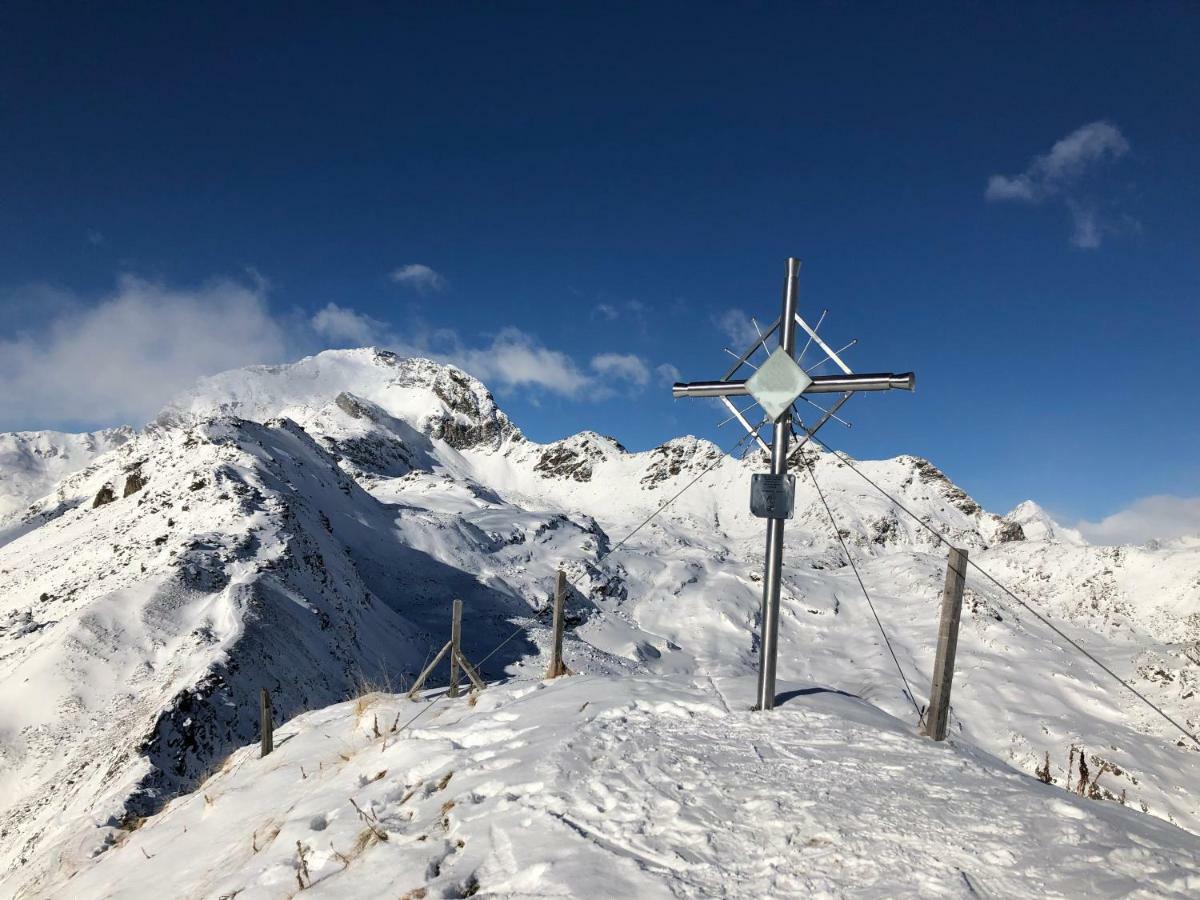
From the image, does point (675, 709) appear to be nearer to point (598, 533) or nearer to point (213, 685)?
point (213, 685)

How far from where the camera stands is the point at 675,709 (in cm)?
604

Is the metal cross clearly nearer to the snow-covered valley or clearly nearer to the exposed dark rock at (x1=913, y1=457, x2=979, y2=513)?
the snow-covered valley

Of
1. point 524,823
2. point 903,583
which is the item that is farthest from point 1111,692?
point 524,823

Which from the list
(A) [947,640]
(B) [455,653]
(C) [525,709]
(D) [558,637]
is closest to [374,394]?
(B) [455,653]

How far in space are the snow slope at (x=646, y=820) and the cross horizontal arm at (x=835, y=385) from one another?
10.3 feet

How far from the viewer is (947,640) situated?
6.44 m

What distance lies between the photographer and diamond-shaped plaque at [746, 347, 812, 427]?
20.9ft

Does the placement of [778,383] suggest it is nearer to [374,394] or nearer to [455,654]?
[455,654]

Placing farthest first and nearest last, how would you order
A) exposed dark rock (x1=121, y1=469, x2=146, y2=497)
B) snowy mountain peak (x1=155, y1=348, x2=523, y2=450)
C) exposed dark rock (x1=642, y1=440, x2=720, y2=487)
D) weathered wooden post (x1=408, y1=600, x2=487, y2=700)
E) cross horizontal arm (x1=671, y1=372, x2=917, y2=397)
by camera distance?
snowy mountain peak (x1=155, y1=348, x2=523, y2=450), exposed dark rock (x1=642, y1=440, x2=720, y2=487), exposed dark rock (x1=121, y1=469, x2=146, y2=497), weathered wooden post (x1=408, y1=600, x2=487, y2=700), cross horizontal arm (x1=671, y1=372, x2=917, y2=397)

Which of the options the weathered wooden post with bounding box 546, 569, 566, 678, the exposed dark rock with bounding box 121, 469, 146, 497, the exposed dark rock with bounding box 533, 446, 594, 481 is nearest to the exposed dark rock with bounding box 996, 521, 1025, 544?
the exposed dark rock with bounding box 533, 446, 594, 481

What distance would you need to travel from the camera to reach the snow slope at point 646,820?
3.38 m

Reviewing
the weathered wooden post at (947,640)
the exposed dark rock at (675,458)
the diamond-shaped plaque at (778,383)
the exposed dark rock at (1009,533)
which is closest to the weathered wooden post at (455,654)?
the diamond-shaped plaque at (778,383)

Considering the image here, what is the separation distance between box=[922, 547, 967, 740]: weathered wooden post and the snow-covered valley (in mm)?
472

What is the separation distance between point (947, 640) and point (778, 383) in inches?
124
